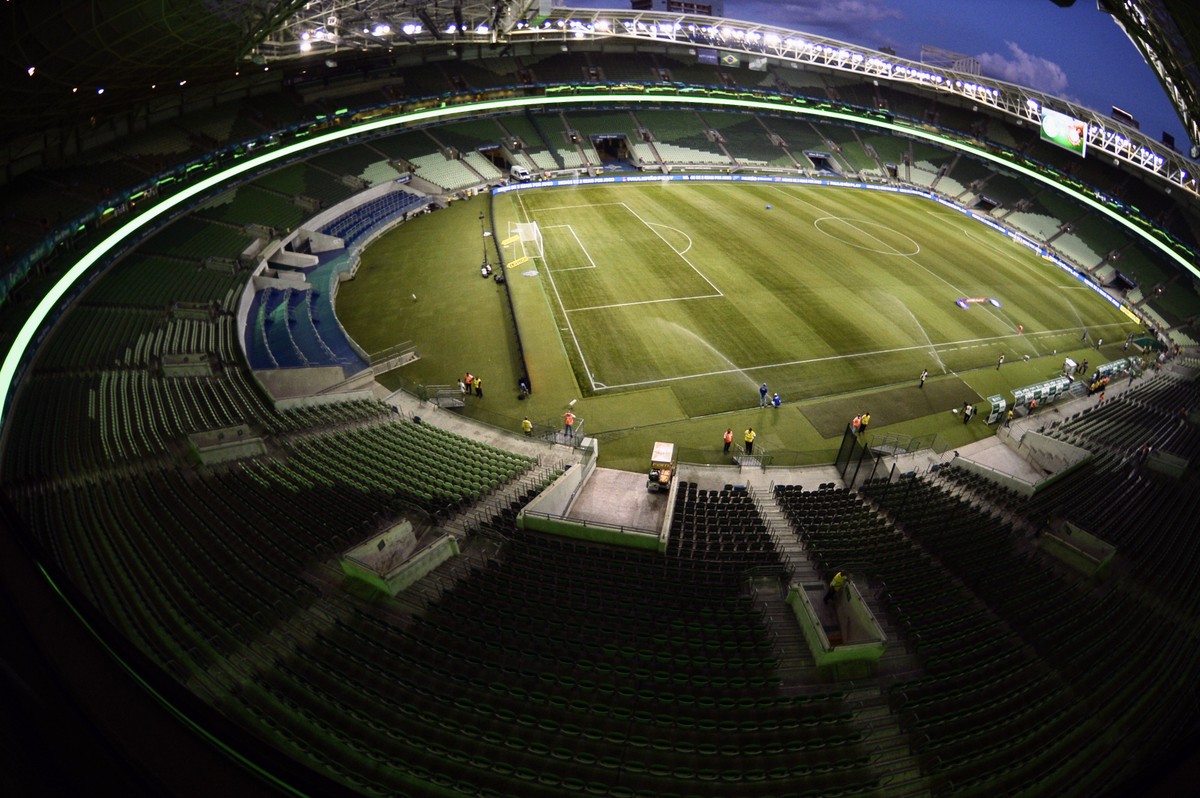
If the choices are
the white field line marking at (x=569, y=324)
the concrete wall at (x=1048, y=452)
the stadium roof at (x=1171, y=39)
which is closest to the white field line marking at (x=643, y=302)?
the white field line marking at (x=569, y=324)

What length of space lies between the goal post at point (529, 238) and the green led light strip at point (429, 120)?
19.7m

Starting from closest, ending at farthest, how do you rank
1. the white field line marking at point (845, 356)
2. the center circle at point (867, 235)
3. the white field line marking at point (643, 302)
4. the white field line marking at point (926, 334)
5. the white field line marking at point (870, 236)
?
the white field line marking at point (845, 356)
the white field line marking at point (926, 334)
the white field line marking at point (643, 302)
the white field line marking at point (870, 236)
the center circle at point (867, 235)

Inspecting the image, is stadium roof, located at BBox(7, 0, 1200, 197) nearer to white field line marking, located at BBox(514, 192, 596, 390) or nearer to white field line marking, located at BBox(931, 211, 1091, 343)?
white field line marking, located at BBox(931, 211, 1091, 343)

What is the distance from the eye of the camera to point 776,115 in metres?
68.4

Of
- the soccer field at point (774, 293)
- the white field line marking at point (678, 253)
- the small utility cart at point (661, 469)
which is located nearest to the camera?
the small utility cart at point (661, 469)

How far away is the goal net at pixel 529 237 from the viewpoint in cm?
4119

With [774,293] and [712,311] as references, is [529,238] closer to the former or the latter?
[712,311]

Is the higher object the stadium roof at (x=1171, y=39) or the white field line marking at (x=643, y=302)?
the stadium roof at (x=1171, y=39)

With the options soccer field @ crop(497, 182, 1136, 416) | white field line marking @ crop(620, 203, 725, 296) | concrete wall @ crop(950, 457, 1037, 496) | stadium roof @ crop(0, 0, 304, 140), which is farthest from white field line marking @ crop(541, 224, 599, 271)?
concrete wall @ crop(950, 457, 1037, 496)

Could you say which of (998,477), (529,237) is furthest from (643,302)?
(998,477)

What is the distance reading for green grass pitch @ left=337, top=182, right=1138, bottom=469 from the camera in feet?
92.5

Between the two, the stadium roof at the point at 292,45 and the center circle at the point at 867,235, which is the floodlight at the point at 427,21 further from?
the center circle at the point at 867,235

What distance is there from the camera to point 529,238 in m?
42.6

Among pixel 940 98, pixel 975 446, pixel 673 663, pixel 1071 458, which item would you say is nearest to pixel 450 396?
pixel 673 663
